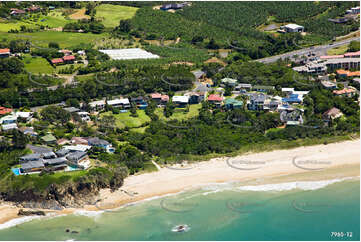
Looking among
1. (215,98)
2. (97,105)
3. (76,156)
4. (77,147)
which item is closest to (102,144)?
(77,147)

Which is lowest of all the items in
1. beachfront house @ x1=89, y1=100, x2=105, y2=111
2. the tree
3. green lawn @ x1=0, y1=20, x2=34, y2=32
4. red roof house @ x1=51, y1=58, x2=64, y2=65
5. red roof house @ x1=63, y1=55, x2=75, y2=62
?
beachfront house @ x1=89, y1=100, x2=105, y2=111

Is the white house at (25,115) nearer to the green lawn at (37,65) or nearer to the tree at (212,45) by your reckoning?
the green lawn at (37,65)

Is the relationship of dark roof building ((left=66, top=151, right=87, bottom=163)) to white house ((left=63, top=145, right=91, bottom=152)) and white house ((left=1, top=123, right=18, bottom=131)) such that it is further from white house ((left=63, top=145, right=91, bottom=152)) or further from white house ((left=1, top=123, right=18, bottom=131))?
white house ((left=1, top=123, right=18, bottom=131))

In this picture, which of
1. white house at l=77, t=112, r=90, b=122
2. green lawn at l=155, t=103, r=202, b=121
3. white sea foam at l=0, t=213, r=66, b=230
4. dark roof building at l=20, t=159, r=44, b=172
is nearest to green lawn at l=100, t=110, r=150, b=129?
green lawn at l=155, t=103, r=202, b=121

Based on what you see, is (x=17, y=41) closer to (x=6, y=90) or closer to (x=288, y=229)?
(x=6, y=90)

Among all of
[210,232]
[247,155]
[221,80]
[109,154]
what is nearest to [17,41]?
[221,80]

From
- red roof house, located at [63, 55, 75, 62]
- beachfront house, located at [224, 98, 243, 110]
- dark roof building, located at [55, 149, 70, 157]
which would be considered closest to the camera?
dark roof building, located at [55, 149, 70, 157]
